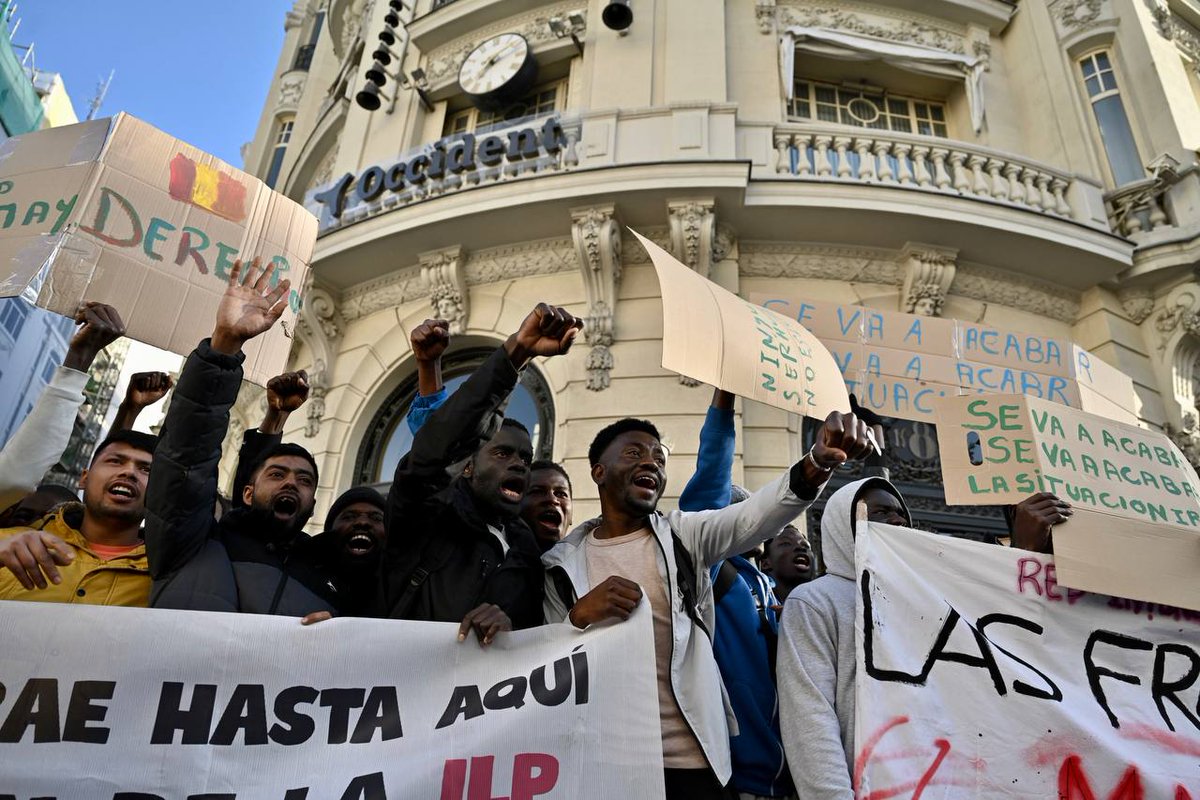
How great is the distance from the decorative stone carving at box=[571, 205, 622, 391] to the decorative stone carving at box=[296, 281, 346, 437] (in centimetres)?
336

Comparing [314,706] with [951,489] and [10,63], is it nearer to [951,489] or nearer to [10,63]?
[951,489]

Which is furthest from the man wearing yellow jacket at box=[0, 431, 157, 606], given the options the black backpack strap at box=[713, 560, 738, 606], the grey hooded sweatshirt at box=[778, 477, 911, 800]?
the grey hooded sweatshirt at box=[778, 477, 911, 800]

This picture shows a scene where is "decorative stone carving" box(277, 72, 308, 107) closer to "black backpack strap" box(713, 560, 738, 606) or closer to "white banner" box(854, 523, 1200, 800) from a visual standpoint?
"black backpack strap" box(713, 560, 738, 606)

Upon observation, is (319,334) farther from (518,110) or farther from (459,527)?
(459,527)

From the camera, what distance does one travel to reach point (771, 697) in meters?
2.33

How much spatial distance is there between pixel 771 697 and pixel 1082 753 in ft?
2.96

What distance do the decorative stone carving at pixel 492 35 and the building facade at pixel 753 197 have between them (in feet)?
0.17

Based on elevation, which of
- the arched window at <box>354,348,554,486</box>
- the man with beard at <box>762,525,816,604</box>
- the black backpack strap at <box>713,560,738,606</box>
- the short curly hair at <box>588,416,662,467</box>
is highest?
the arched window at <box>354,348,554,486</box>

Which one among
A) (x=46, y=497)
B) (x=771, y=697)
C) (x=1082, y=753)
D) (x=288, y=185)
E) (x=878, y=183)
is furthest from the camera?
(x=288, y=185)

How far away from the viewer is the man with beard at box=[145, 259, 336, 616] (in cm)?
204

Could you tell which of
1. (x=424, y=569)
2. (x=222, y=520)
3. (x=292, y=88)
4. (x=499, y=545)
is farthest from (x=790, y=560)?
(x=292, y=88)

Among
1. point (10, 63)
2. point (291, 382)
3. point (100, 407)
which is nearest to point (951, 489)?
point (291, 382)

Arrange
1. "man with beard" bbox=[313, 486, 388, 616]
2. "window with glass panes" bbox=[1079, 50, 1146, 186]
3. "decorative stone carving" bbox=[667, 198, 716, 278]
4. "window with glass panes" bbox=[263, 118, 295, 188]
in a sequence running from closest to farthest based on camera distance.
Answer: "man with beard" bbox=[313, 486, 388, 616] < "decorative stone carving" bbox=[667, 198, 716, 278] < "window with glass panes" bbox=[1079, 50, 1146, 186] < "window with glass panes" bbox=[263, 118, 295, 188]

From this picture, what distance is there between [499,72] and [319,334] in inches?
165
